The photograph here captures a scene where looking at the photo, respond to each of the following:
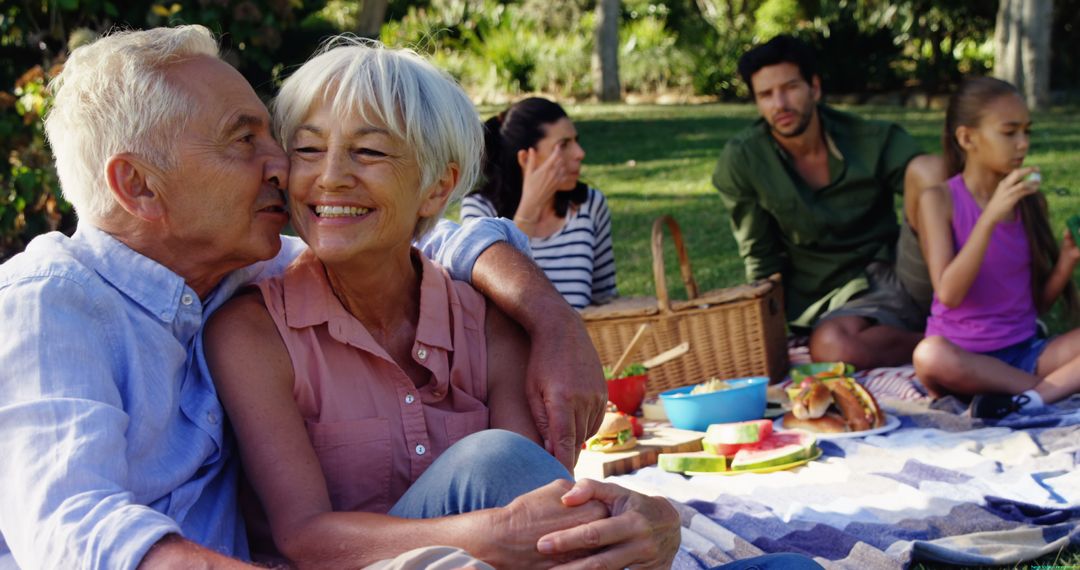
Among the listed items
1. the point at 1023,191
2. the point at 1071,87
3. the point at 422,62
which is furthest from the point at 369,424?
the point at 1071,87

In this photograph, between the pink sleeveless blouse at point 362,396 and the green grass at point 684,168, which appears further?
the green grass at point 684,168

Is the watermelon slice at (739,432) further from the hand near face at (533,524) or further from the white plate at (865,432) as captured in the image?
the hand near face at (533,524)

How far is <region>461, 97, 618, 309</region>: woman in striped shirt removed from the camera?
552 centimetres

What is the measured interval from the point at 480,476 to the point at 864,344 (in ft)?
12.6

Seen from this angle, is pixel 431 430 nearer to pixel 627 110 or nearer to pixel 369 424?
pixel 369 424

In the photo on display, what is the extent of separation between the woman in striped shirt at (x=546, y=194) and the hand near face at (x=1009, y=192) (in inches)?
67.4

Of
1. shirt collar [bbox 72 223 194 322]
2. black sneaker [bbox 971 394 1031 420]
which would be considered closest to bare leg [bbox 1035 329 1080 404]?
black sneaker [bbox 971 394 1031 420]

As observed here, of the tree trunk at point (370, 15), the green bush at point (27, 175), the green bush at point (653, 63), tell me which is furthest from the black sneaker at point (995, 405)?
the green bush at point (653, 63)

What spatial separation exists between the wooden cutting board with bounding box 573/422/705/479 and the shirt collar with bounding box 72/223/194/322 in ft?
6.65

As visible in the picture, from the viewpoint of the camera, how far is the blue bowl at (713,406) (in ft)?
15.0

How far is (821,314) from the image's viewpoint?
20.4ft

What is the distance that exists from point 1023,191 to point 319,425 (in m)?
3.53

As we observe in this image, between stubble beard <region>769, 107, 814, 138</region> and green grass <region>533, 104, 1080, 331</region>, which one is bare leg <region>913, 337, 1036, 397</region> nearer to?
green grass <region>533, 104, 1080, 331</region>

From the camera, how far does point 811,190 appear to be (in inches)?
244
